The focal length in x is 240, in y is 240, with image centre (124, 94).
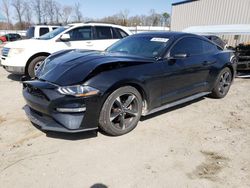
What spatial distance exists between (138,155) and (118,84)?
1.02 meters

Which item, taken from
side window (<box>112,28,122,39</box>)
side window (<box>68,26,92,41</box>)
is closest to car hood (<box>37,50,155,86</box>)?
side window (<box>68,26,92,41</box>)

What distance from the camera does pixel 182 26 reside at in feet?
97.5

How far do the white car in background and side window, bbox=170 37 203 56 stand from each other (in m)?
3.96

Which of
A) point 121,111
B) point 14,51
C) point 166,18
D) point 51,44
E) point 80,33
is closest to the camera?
point 121,111

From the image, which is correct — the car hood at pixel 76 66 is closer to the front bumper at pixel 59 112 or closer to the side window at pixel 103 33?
the front bumper at pixel 59 112

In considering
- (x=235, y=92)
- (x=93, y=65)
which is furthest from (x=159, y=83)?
(x=235, y=92)

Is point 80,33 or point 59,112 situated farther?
point 80,33

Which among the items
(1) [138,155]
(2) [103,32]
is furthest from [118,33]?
(1) [138,155]

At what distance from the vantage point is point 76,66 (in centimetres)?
350

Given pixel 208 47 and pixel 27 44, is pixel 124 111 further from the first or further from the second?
pixel 27 44

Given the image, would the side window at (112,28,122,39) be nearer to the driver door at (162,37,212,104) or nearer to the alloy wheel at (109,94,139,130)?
the driver door at (162,37,212,104)

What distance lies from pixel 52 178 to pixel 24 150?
0.81 metres

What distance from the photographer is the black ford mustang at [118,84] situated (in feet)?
10.5

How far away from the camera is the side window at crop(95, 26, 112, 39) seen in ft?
26.9
